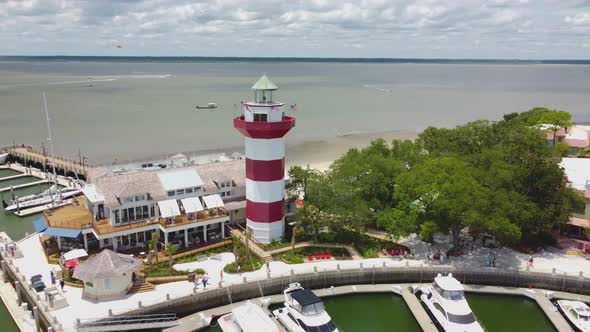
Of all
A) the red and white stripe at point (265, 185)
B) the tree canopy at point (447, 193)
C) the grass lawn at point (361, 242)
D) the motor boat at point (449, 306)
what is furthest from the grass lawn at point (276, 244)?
the motor boat at point (449, 306)

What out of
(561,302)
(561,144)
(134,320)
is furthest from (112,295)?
(561,144)

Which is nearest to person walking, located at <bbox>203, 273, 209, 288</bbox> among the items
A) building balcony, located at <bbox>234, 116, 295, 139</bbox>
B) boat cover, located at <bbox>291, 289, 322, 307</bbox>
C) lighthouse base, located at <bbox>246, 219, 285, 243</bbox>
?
boat cover, located at <bbox>291, 289, 322, 307</bbox>

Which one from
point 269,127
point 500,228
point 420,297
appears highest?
point 269,127

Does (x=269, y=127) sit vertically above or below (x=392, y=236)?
above

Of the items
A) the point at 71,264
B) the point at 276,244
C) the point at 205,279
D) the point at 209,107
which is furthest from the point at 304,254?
the point at 209,107

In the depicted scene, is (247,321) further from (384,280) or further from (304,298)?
(384,280)

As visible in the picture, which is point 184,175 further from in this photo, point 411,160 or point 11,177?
point 11,177

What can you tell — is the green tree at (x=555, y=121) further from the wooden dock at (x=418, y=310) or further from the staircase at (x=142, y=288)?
the staircase at (x=142, y=288)
